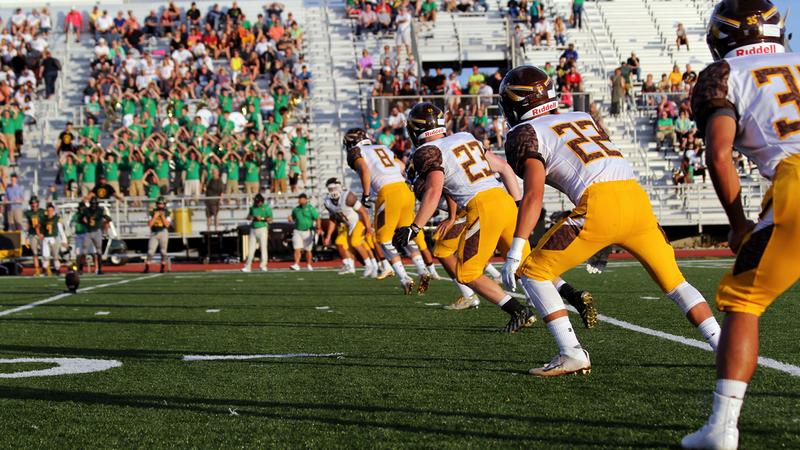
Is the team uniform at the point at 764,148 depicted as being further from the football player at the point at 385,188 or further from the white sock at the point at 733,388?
the football player at the point at 385,188

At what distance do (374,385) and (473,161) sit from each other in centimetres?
313

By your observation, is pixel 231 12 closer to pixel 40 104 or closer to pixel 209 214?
pixel 40 104

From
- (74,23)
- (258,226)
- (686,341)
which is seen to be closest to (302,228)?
(258,226)

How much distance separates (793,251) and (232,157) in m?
22.5

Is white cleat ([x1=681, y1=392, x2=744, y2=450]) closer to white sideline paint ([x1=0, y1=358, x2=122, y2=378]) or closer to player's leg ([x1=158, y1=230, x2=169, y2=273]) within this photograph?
white sideline paint ([x1=0, y1=358, x2=122, y2=378])

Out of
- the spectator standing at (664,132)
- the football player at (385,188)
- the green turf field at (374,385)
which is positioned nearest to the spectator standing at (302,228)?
the football player at (385,188)

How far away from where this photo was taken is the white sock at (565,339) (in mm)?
5367

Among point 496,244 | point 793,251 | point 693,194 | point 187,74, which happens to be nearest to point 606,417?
point 793,251

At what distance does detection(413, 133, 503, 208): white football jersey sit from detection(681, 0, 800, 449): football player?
4013 millimetres

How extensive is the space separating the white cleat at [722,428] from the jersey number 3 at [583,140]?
6.99 feet

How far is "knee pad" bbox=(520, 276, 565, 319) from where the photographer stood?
5379 millimetres

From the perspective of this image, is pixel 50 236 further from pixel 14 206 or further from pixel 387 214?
pixel 387 214

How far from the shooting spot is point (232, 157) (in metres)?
25.2

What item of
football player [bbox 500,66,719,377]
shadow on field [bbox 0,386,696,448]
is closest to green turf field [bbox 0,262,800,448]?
shadow on field [bbox 0,386,696,448]
